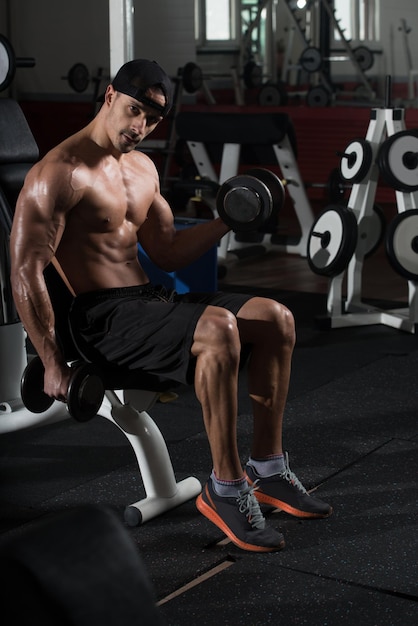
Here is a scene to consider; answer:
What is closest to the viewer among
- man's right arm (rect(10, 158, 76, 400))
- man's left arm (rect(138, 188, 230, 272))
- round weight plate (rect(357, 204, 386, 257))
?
man's right arm (rect(10, 158, 76, 400))

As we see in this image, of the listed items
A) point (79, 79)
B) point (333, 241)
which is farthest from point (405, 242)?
point (79, 79)

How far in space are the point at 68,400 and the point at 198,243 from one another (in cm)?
57

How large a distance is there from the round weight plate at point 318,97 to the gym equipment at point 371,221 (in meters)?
4.86

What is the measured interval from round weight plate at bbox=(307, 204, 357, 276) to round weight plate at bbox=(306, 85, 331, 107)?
504cm

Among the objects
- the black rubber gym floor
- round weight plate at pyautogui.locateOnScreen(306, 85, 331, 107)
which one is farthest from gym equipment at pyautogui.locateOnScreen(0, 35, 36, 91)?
round weight plate at pyautogui.locateOnScreen(306, 85, 331, 107)

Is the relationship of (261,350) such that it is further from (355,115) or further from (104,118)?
(355,115)

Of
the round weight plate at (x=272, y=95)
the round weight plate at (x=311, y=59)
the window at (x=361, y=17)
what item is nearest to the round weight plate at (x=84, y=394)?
the round weight plate at (x=272, y=95)

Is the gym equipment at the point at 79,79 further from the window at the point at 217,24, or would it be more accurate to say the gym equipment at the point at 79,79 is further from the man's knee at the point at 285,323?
the man's knee at the point at 285,323

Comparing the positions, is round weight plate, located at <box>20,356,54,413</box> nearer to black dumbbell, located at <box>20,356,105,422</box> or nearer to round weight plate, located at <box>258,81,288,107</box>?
black dumbbell, located at <box>20,356,105,422</box>

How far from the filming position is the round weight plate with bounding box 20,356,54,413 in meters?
1.88

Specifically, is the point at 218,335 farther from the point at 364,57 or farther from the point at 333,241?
the point at 364,57

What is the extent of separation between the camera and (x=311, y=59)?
891 cm

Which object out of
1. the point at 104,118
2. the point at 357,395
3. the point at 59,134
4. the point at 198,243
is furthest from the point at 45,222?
the point at 59,134

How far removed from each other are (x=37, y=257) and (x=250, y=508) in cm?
65
